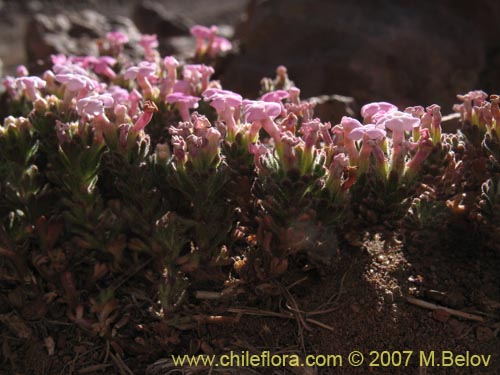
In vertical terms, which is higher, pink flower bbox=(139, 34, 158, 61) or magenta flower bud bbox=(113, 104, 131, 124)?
pink flower bbox=(139, 34, 158, 61)

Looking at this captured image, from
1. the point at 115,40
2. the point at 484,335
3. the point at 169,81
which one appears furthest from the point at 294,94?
the point at 115,40

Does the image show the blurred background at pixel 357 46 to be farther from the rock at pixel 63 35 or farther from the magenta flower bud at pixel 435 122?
the magenta flower bud at pixel 435 122

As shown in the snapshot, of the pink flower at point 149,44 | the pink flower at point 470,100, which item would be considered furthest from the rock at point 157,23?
the pink flower at point 470,100

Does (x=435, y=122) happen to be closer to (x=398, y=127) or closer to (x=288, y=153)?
(x=398, y=127)

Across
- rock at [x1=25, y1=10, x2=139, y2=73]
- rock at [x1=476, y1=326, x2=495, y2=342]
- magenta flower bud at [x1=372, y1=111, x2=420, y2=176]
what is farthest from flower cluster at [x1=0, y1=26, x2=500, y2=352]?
rock at [x1=25, y1=10, x2=139, y2=73]

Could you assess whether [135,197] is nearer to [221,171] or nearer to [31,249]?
[221,171]

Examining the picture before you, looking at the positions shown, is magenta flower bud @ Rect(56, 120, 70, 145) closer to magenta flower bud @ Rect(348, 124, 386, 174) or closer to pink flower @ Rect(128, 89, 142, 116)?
pink flower @ Rect(128, 89, 142, 116)
